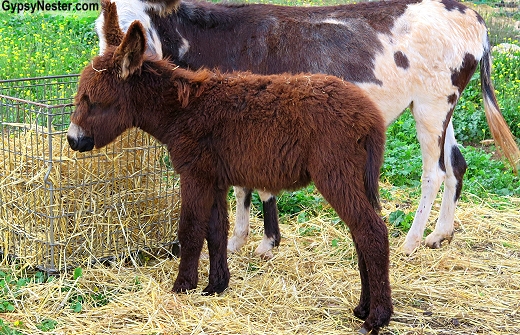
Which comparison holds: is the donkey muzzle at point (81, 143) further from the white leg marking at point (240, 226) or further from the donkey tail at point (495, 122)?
the donkey tail at point (495, 122)

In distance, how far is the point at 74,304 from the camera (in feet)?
12.9

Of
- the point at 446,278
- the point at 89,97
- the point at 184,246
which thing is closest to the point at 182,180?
the point at 184,246

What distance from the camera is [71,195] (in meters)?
4.32

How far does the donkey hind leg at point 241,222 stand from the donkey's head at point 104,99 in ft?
4.68

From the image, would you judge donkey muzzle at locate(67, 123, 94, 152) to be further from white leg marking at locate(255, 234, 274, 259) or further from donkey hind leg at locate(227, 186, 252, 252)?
white leg marking at locate(255, 234, 274, 259)

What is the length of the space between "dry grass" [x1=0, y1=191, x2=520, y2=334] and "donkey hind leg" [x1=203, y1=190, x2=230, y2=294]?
9 centimetres

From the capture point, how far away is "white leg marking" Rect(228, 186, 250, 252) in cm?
502

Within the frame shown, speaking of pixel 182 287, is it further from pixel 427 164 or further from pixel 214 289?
pixel 427 164

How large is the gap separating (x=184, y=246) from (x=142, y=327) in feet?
1.89

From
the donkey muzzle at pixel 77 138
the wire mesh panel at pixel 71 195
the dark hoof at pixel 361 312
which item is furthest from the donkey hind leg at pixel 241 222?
the donkey muzzle at pixel 77 138

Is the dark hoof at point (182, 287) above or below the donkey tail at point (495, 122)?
below

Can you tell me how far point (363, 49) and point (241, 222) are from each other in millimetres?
1643

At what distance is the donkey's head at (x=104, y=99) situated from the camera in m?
3.72

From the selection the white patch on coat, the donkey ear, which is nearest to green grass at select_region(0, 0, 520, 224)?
the white patch on coat
